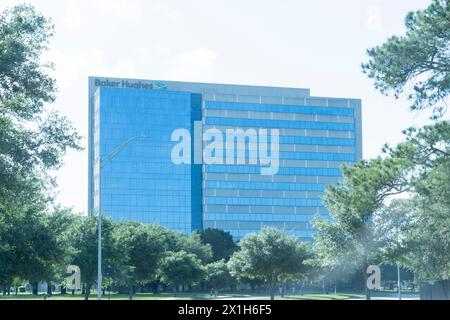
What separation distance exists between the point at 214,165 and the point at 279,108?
73.4 feet

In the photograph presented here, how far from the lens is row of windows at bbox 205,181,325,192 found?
164m

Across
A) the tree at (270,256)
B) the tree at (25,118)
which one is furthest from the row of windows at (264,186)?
the tree at (25,118)

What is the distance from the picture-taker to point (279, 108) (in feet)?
562

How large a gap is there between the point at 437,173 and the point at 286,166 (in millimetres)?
146641

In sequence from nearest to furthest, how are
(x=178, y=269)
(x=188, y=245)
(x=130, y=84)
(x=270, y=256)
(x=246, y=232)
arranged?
(x=270, y=256), (x=178, y=269), (x=188, y=245), (x=130, y=84), (x=246, y=232)

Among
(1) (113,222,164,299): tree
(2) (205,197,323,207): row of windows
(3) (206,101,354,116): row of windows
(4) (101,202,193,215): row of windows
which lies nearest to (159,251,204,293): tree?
(1) (113,222,164,299): tree

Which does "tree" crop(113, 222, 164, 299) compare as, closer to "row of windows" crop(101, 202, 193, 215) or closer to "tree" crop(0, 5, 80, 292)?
"tree" crop(0, 5, 80, 292)

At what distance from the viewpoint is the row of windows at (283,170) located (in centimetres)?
16450

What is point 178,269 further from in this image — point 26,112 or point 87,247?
point 26,112

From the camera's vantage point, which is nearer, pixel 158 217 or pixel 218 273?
pixel 218 273

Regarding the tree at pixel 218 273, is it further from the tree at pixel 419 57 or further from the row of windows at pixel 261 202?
the tree at pixel 419 57

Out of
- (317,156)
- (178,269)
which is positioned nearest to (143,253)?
(178,269)

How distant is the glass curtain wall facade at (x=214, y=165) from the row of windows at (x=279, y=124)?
0.24 metres
